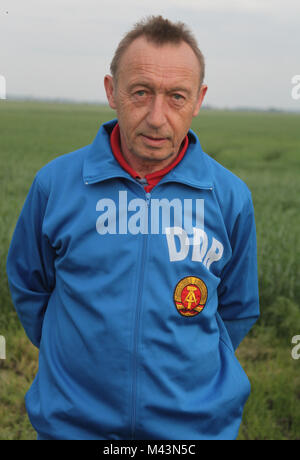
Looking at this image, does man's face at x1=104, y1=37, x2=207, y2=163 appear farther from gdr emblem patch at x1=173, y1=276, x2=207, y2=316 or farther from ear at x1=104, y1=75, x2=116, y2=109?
gdr emblem patch at x1=173, y1=276, x2=207, y2=316

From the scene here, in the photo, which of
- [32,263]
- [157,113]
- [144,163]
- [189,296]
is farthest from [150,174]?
[32,263]

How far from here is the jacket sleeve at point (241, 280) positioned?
7.07ft

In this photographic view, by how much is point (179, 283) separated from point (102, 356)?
1.24ft

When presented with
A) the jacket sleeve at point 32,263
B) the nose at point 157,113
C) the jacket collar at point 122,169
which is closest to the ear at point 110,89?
the jacket collar at point 122,169

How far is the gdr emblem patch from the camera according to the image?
186 centimetres

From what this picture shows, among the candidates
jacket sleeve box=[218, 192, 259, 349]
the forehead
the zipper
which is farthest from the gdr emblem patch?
the forehead

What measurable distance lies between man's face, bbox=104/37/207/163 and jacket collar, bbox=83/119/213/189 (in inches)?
2.9

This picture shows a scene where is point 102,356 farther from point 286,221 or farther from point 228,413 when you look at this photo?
point 286,221

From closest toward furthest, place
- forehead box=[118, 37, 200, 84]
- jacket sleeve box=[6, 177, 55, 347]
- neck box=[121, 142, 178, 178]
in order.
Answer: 1. forehead box=[118, 37, 200, 84]
2. neck box=[121, 142, 178, 178]
3. jacket sleeve box=[6, 177, 55, 347]

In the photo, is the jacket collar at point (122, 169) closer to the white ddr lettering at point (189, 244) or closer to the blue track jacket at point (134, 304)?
the blue track jacket at point (134, 304)

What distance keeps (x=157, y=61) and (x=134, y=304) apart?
2.78ft

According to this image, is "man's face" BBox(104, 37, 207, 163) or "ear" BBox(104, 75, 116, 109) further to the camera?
"ear" BBox(104, 75, 116, 109)

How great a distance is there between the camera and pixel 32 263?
221 centimetres

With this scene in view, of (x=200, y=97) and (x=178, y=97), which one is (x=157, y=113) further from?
(x=200, y=97)
